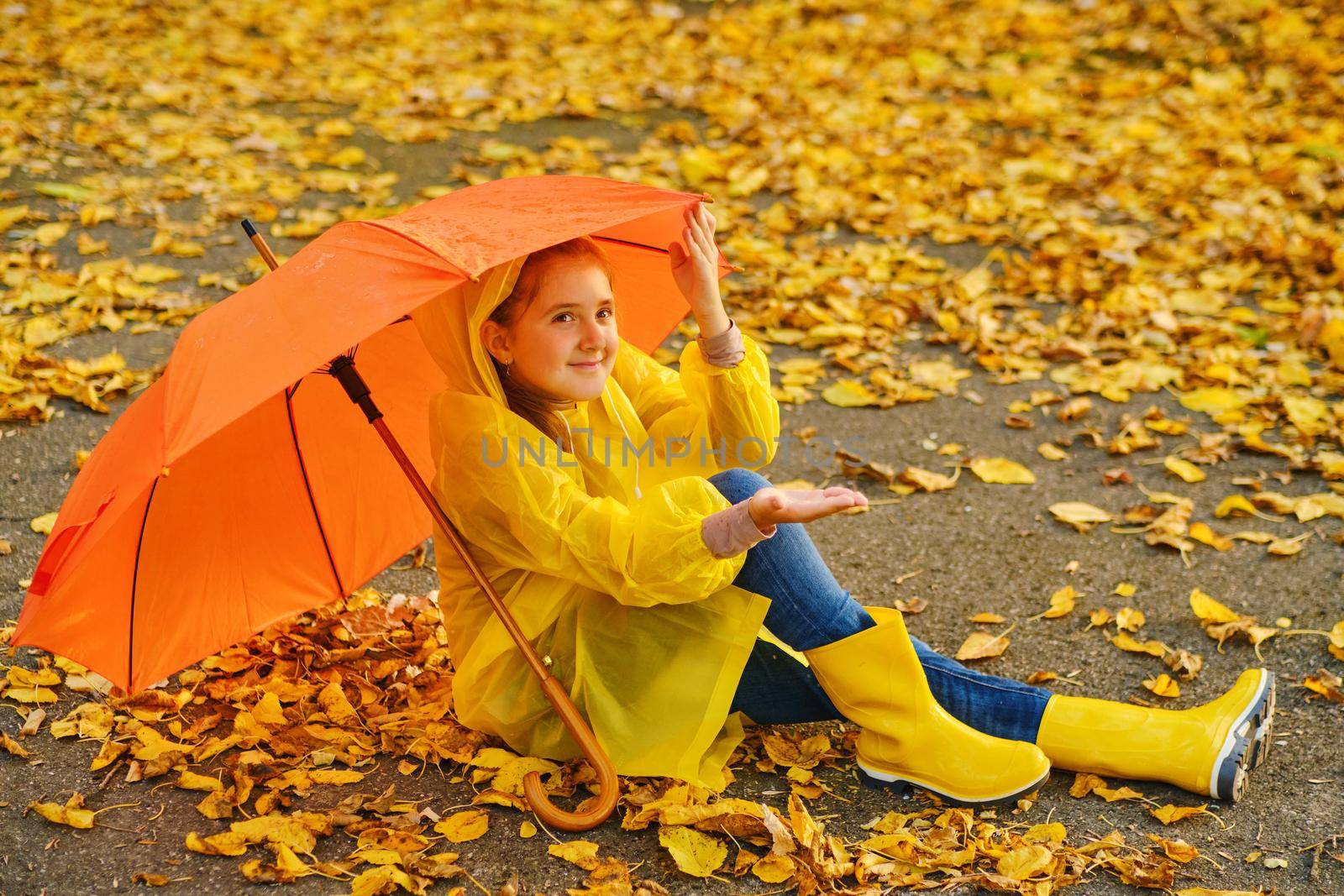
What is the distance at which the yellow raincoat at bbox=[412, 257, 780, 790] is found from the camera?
7.24 ft

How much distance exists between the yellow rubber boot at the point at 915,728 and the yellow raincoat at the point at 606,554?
0.20m

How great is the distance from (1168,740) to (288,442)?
181cm

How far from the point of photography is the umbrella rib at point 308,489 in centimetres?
251

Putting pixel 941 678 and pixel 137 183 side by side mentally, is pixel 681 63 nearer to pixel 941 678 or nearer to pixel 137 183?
pixel 137 183

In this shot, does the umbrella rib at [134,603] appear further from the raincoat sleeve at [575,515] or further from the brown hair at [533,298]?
the brown hair at [533,298]

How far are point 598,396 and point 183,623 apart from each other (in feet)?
3.01

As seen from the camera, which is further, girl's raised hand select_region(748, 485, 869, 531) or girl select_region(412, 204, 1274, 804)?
girl select_region(412, 204, 1274, 804)

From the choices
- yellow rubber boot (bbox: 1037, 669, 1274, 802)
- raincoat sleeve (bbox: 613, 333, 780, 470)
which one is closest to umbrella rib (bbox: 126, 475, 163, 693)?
raincoat sleeve (bbox: 613, 333, 780, 470)

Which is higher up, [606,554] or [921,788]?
[606,554]

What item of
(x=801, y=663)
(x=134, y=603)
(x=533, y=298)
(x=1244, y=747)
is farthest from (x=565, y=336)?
(x=1244, y=747)

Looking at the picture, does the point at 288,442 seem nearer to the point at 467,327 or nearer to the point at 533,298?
the point at 467,327

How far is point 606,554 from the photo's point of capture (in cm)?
221

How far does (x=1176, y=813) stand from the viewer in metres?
2.38

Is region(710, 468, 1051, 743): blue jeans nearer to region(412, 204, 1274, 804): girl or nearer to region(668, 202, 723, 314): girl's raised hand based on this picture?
region(412, 204, 1274, 804): girl
